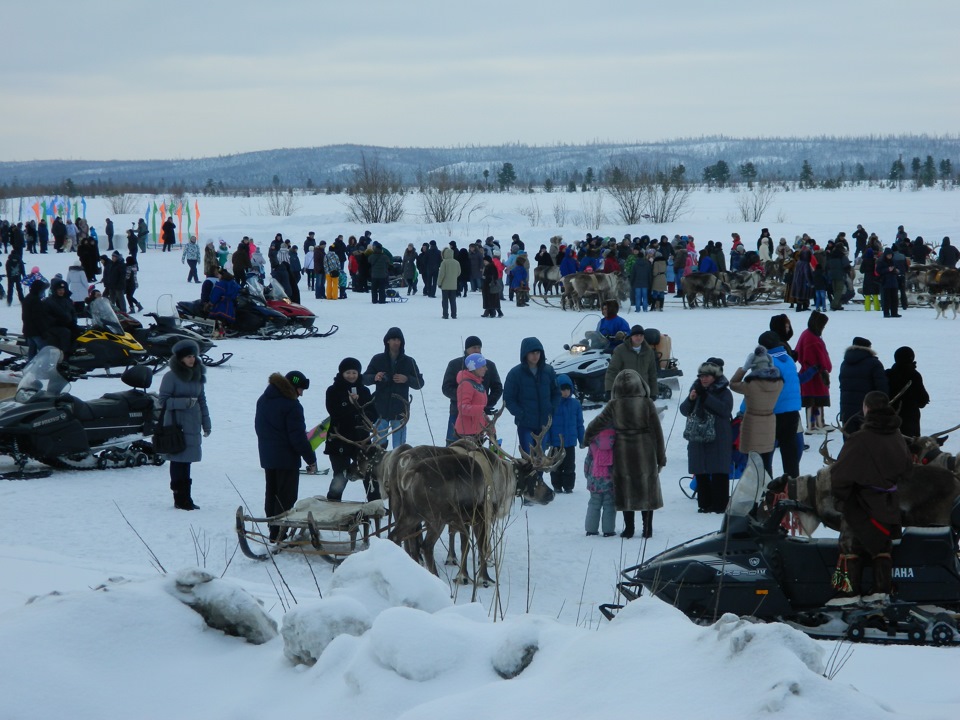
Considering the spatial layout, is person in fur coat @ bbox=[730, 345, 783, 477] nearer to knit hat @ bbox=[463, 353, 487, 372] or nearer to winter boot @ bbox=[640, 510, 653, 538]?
winter boot @ bbox=[640, 510, 653, 538]

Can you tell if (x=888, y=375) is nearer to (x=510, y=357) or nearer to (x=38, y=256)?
(x=510, y=357)

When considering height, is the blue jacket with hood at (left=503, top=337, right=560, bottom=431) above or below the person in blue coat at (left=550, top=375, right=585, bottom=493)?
above

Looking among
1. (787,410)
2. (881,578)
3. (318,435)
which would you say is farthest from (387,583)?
(787,410)

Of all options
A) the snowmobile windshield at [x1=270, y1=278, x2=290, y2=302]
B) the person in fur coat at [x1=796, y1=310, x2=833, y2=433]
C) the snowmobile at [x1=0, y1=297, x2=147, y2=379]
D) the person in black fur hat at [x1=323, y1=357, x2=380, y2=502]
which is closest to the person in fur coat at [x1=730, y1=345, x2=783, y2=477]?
→ the person in fur coat at [x1=796, y1=310, x2=833, y2=433]

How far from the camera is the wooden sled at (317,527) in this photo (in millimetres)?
6930

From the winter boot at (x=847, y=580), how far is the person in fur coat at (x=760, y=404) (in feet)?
9.75

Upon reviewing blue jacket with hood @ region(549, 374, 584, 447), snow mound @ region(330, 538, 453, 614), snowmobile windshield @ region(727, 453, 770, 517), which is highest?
snow mound @ region(330, 538, 453, 614)

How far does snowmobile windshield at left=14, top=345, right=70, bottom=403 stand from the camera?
945 cm

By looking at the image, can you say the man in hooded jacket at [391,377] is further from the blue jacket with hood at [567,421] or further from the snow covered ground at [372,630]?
the blue jacket with hood at [567,421]

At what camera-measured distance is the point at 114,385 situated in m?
13.5

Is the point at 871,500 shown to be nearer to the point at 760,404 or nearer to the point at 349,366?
the point at 760,404

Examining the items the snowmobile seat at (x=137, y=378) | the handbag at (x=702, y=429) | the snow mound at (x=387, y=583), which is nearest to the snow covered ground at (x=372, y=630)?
the snow mound at (x=387, y=583)

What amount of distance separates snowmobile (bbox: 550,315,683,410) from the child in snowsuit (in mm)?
4301

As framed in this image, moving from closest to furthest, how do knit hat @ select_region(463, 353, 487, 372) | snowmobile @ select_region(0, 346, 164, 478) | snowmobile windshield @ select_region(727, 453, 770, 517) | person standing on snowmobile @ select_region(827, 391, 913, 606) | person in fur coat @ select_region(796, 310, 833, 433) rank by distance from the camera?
1. person standing on snowmobile @ select_region(827, 391, 913, 606)
2. snowmobile windshield @ select_region(727, 453, 770, 517)
3. knit hat @ select_region(463, 353, 487, 372)
4. snowmobile @ select_region(0, 346, 164, 478)
5. person in fur coat @ select_region(796, 310, 833, 433)
